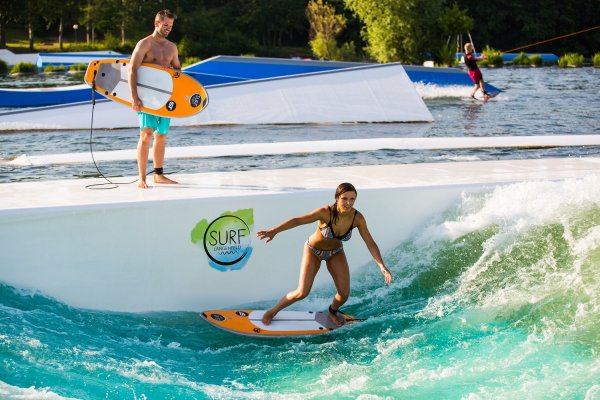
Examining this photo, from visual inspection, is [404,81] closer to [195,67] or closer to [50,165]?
[195,67]

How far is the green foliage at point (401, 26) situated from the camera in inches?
1432

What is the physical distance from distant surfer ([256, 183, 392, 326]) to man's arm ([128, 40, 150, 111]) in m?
2.16

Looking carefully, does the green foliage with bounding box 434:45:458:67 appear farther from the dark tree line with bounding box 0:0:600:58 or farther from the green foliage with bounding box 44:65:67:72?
the dark tree line with bounding box 0:0:600:58

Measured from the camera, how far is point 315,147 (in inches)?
509

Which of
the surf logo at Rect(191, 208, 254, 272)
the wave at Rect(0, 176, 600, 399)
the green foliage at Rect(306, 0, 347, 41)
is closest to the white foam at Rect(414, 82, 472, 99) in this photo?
the wave at Rect(0, 176, 600, 399)

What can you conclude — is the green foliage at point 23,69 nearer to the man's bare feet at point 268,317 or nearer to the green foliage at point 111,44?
the green foliage at point 111,44

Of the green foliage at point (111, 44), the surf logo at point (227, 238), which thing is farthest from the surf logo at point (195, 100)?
the green foliage at point (111, 44)

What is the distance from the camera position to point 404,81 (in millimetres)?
19547

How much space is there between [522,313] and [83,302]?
12.7ft

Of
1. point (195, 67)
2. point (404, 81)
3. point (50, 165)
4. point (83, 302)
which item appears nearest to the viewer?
point (83, 302)

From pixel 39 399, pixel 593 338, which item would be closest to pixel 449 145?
pixel 593 338

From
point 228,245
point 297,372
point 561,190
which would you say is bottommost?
point 297,372

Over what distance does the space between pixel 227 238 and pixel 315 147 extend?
5.14m

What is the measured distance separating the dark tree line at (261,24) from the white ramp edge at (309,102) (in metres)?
39.7
